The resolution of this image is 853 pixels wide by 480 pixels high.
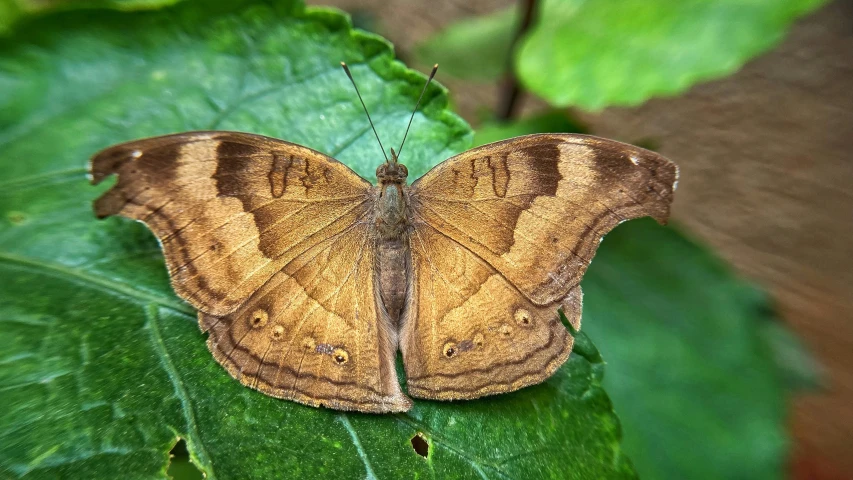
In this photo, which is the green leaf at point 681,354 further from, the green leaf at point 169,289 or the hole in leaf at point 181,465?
the hole in leaf at point 181,465

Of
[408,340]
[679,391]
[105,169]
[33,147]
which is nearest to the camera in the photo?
[105,169]

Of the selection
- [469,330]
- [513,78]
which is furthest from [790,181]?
[469,330]

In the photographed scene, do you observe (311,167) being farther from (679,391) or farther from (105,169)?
(679,391)

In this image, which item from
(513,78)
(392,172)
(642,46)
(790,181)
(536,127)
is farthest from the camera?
(790,181)

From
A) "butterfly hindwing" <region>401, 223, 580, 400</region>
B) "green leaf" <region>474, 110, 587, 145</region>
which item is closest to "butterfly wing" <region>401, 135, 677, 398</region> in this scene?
"butterfly hindwing" <region>401, 223, 580, 400</region>

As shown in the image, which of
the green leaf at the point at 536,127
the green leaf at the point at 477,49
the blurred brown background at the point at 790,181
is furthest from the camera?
the blurred brown background at the point at 790,181

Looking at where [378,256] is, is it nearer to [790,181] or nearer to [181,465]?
[181,465]

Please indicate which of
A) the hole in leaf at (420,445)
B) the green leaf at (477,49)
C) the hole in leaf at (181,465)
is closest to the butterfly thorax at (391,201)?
the hole in leaf at (420,445)

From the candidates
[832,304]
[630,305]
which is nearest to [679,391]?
[630,305]
